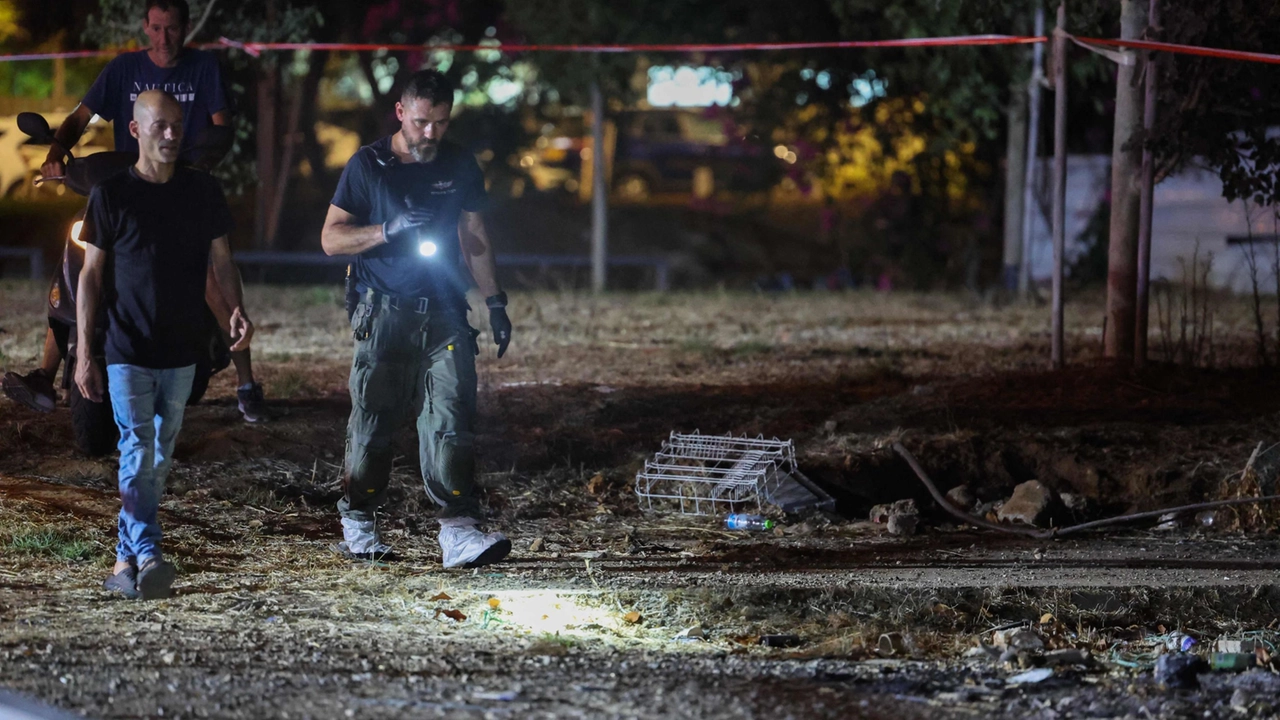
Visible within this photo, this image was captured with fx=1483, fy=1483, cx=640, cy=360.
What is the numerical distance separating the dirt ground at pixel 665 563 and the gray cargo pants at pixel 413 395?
35 centimetres

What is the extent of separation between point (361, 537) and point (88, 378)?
128 centimetres

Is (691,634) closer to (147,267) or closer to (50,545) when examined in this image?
(147,267)

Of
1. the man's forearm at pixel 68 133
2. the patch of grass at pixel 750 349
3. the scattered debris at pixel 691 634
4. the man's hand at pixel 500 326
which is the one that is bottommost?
the scattered debris at pixel 691 634

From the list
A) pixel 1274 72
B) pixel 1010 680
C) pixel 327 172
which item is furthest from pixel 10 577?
pixel 327 172

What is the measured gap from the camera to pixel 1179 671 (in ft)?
15.1

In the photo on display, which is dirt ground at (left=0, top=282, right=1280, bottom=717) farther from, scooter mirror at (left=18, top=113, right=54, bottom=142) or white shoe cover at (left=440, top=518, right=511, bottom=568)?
scooter mirror at (left=18, top=113, right=54, bottom=142)

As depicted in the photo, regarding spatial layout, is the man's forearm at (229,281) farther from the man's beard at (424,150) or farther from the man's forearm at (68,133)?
the man's forearm at (68,133)

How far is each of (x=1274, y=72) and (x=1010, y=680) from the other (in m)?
6.52

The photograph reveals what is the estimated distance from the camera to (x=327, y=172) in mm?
26547

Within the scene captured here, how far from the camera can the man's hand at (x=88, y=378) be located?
5043mm

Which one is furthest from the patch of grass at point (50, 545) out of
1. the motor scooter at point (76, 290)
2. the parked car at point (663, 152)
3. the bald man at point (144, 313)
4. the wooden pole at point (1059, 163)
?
the parked car at point (663, 152)

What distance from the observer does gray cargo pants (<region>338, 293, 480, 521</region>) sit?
5629mm

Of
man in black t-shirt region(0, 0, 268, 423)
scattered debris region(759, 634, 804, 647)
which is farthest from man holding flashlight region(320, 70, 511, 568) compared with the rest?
man in black t-shirt region(0, 0, 268, 423)

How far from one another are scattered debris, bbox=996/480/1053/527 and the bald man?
4.10m
